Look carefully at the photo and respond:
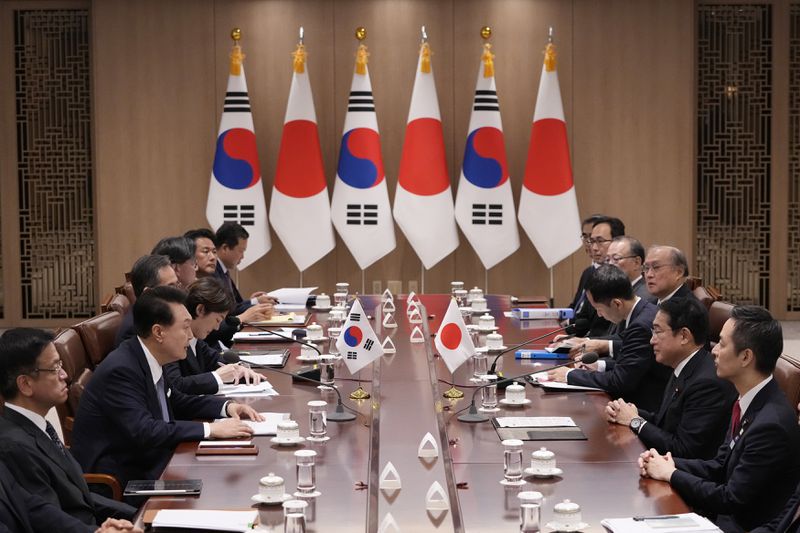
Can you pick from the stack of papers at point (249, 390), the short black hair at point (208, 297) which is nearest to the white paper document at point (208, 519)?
the stack of papers at point (249, 390)

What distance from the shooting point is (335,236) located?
31.6 ft

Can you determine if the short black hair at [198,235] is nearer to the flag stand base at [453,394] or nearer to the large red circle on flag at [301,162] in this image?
the large red circle on flag at [301,162]

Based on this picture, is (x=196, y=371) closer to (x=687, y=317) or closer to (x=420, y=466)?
(x=420, y=466)

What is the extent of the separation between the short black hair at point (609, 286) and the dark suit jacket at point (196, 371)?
166 cm

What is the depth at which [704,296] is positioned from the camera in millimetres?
6129

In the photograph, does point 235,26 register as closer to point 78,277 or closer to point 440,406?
point 78,277

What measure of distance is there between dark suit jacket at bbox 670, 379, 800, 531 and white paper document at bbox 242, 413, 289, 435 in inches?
53.7

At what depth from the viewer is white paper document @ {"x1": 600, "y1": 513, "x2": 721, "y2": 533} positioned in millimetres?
2703

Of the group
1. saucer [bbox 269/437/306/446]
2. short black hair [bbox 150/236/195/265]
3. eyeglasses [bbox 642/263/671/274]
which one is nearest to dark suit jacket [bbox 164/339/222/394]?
saucer [bbox 269/437/306/446]

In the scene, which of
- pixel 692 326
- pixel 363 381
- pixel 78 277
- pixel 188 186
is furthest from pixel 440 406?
pixel 78 277

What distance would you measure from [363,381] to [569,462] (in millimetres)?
1377

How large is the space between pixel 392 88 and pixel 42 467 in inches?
270

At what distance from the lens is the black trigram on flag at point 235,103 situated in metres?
9.14

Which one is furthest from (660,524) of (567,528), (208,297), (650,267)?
(650,267)
